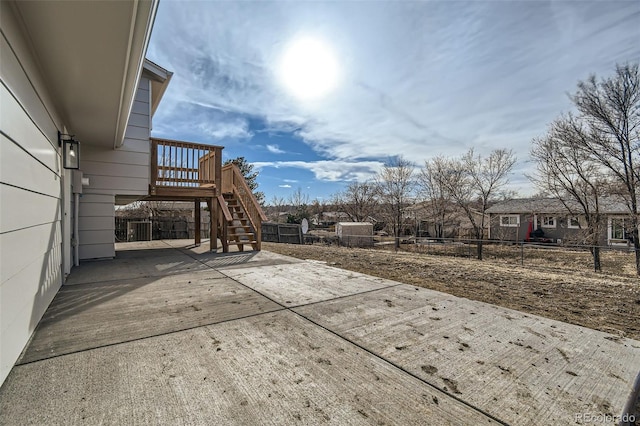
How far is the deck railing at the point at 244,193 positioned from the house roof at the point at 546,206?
44.9ft

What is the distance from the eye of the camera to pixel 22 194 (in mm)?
2119

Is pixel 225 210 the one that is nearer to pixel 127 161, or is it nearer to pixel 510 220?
pixel 127 161

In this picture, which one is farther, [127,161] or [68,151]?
[127,161]

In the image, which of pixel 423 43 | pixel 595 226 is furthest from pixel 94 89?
pixel 595 226

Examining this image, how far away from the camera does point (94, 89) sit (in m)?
3.47

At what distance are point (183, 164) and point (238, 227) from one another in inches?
85.9

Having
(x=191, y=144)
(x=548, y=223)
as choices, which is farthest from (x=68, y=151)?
(x=548, y=223)

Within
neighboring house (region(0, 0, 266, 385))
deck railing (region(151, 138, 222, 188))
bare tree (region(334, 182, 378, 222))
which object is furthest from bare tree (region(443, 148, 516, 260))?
neighboring house (region(0, 0, 266, 385))

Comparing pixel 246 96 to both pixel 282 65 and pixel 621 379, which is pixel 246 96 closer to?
pixel 282 65

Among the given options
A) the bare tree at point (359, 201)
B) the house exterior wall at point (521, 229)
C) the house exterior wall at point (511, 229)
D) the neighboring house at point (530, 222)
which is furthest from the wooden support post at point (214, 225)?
the house exterior wall at point (511, 229)

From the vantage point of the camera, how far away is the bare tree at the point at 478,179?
1650 centimetres

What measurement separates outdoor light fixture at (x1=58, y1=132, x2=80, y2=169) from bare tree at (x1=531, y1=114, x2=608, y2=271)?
15621mm

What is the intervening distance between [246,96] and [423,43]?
527 centimetres

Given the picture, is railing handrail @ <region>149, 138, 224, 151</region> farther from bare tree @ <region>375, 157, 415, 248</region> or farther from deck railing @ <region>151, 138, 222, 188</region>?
bare tree @ <region>375, 157, 415, 248</region>
